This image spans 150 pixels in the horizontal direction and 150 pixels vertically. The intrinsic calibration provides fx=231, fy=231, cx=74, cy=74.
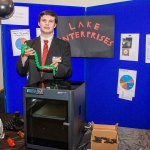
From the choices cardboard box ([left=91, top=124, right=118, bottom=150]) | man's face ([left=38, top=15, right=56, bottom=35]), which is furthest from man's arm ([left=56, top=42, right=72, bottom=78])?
cardboard box ([left=91, top=124, right=118, bottom=150])

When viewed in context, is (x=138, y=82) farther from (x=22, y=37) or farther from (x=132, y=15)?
(x=22, y=37)

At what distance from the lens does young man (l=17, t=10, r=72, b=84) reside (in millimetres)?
1646

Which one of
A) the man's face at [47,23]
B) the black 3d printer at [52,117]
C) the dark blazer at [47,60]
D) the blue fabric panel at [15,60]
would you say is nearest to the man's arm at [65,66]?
the dark blazer at [47,60]

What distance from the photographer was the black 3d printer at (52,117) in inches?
42.4

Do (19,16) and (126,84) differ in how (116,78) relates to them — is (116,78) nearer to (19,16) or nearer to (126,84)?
(126,84)

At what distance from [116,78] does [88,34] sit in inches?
17.1

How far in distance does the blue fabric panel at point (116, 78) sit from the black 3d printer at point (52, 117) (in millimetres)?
791

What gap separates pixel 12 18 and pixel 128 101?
1.16m

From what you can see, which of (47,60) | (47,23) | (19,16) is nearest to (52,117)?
(47,60)

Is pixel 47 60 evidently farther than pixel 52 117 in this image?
Yes

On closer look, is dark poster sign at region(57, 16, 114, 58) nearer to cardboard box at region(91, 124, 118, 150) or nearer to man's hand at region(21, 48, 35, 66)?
man's hand at region(21, 48, 35, 66)

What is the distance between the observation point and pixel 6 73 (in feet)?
6.34

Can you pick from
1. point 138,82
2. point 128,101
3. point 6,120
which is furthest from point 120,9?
point 6,120

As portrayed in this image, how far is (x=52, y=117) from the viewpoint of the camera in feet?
3.63
